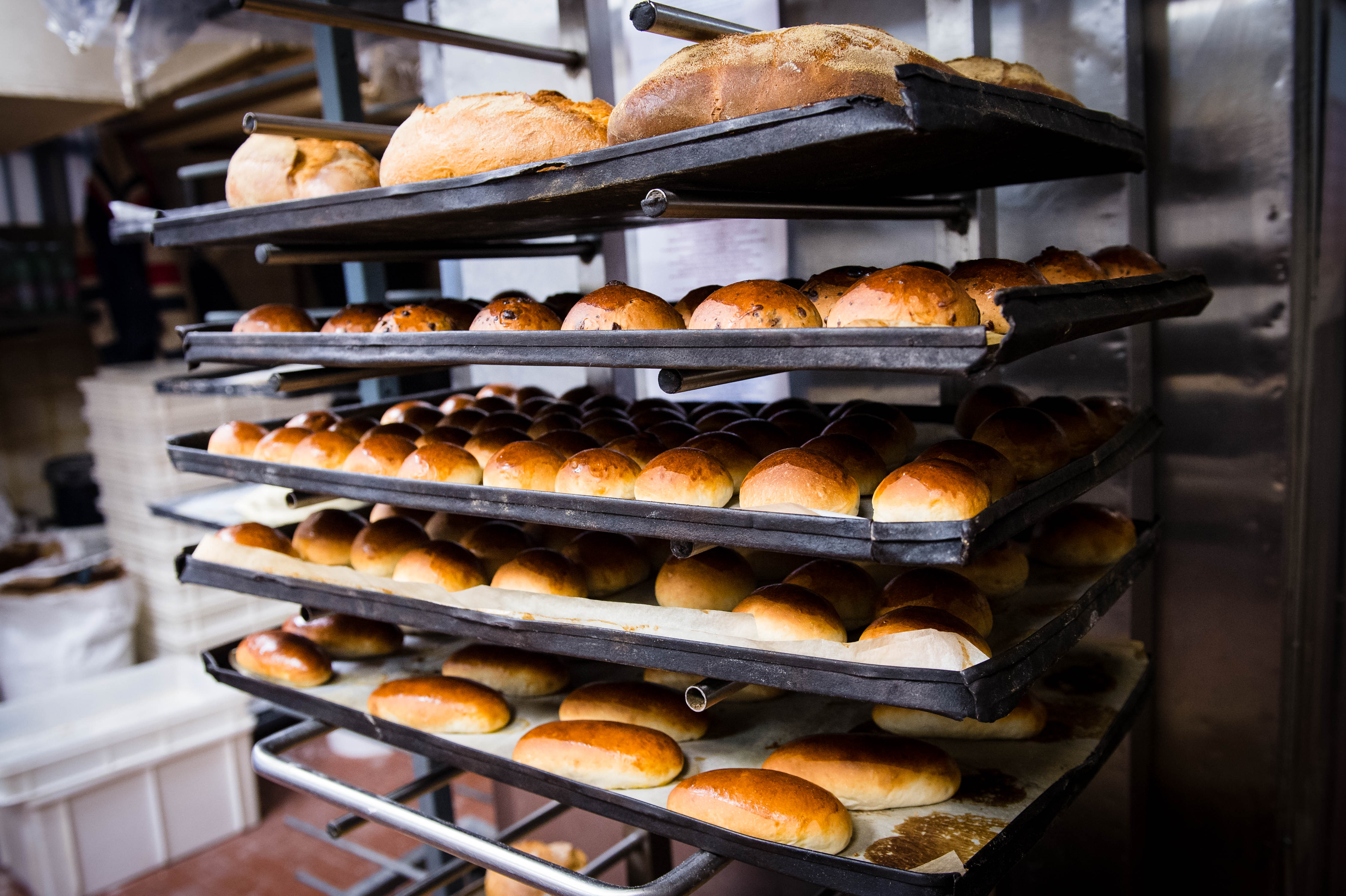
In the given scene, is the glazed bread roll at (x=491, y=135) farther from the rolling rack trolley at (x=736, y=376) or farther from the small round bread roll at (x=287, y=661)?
the small round bread roll at (x=287, y=661)

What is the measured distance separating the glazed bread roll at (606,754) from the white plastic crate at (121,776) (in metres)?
2.56

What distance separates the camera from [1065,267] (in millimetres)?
1564

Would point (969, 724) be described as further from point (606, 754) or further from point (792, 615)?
point (606, 754)

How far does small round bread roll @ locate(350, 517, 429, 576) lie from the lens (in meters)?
1.98

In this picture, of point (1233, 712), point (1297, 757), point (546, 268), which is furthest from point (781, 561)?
point (546, 268)

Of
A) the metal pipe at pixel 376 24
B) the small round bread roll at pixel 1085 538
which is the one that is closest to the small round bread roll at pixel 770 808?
the small round bread roll at pixel 1085 538

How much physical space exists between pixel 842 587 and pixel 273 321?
4.47 feet

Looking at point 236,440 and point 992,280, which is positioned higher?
point 992,280

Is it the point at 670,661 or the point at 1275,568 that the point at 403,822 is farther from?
the point at 1275,568

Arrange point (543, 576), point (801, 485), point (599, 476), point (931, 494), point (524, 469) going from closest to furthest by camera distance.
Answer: point (931, 494) < point (801, 485) < point (599, 476) < point (524, 469) < point (543, 576)

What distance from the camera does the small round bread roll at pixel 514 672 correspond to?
1881 millimetres

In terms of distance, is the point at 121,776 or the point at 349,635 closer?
the point at 349,635

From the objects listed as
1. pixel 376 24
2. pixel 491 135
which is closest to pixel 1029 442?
pixel 491 135

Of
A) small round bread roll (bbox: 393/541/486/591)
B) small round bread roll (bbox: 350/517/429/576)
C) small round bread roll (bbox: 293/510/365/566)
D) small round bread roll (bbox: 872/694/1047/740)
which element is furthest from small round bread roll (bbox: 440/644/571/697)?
small round bread roll (bbox: 872/694/1047/740)
